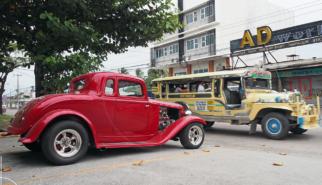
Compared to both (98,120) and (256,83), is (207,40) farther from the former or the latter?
(98,120)

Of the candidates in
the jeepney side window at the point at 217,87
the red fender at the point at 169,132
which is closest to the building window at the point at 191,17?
the jeepney side window at the point at 217,87

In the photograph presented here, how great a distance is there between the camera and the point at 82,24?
23.6ft

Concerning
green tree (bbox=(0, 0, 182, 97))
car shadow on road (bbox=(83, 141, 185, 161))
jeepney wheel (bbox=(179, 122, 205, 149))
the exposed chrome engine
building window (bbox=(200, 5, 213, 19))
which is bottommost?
car shadow on road (bbox=(83, 141, 185, 161))

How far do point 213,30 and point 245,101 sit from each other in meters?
20.3

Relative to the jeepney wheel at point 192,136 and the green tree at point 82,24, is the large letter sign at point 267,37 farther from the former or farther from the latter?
the jeepney wheel at point 192,136

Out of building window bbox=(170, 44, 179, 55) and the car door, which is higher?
building window bbox=(170, 44, 179, 55)

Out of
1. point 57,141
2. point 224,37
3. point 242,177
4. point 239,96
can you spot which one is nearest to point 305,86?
point 224,37

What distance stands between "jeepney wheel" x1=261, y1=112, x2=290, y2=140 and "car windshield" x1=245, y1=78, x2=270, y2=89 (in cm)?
128

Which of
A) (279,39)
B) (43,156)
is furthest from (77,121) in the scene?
(279,39)

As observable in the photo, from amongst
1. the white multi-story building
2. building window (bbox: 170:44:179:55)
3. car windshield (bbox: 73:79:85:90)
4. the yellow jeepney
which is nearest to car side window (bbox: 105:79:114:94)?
car windshield (bbox: 73:79:85:90)

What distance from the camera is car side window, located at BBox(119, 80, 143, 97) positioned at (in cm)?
552

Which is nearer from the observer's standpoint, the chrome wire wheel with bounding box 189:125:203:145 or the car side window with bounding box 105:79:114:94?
the car side window with bounding box 105:79:114:94

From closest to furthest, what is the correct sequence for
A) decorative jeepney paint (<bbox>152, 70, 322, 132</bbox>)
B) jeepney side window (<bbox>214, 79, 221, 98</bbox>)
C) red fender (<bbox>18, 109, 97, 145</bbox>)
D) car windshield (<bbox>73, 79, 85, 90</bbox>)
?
red fender (<bbox>18, 109, 97, 145</bbox>) → car windshield (<bbox>73, 79, 85, 90</bbox>) → decorative jeepney paint (<bbox>152, 70, 322, 132</bbox>) → jeepney side window (<bbox>214, 79, 221, 98</bbox>)

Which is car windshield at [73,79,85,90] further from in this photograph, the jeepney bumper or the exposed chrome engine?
the jeepney bumper
